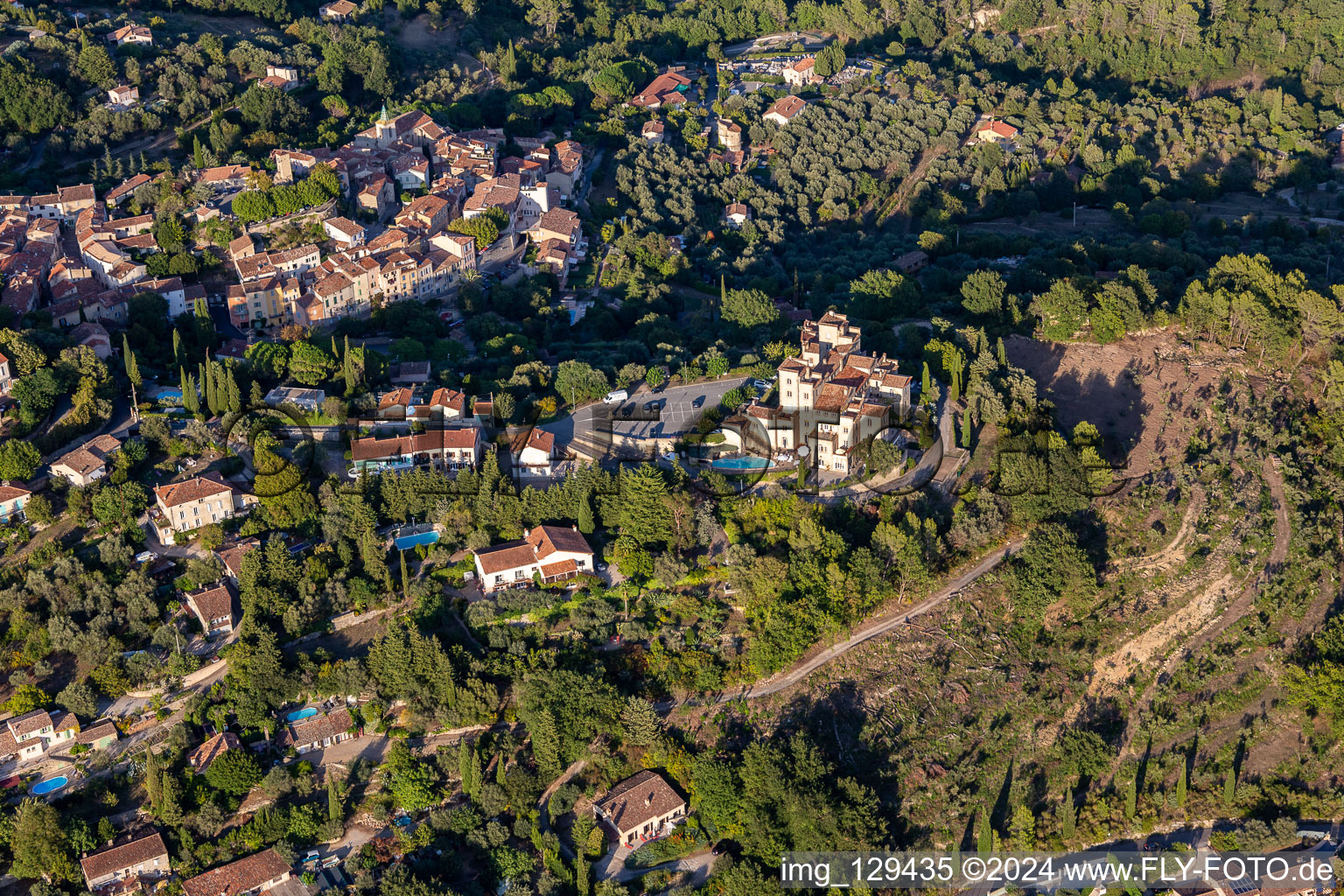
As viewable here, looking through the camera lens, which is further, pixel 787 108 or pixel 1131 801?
pixel 787 108

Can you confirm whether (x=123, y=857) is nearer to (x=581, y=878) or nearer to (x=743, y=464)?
(x=581, y=878)

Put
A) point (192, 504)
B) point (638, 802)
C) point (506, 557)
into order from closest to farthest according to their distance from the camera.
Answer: point (638, 802) < point (506, 557) < point (192, 504)

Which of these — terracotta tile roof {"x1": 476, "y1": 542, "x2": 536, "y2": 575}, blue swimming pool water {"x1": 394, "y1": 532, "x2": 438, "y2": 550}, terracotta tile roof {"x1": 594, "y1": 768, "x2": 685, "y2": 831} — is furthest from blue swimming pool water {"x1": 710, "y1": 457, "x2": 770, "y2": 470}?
terracotta tile roof {"x1": 594, "y1": 768, "x2": 685, "y2": 831}

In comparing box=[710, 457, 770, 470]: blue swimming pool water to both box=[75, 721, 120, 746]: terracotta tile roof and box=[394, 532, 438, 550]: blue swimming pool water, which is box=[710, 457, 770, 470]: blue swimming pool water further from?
box=[75, 721, 120, 746]: terracotta tile roof

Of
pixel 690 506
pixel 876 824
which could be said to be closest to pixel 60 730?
pixel 690 506

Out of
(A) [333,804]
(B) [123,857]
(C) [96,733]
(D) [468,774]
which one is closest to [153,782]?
(B) [123,857]

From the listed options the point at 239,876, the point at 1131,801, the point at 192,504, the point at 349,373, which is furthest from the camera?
the point at 349,373

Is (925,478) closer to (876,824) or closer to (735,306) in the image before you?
(876,824)
